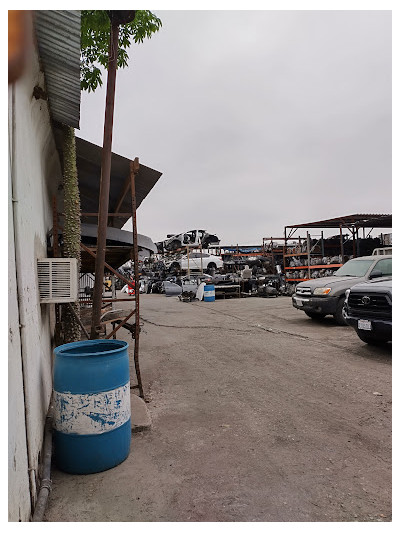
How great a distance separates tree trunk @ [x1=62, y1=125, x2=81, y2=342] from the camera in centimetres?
432

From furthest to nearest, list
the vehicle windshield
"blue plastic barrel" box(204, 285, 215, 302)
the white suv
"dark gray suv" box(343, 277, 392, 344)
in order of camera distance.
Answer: the white suv → "blue plastic barrel" box(204, 285, 215, 302) → the vehicle windshield → "dark gray suv" box(343, 277, 392, 344)

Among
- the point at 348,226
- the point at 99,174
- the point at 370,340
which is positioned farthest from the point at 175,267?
the point at 370,340

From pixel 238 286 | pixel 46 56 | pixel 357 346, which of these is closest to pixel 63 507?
pixel 46 56

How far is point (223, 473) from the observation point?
277 centimetres

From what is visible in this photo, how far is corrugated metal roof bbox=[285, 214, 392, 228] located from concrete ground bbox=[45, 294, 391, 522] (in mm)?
11189

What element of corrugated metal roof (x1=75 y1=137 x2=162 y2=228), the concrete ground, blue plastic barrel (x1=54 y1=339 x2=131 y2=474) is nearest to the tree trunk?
corrugated metal roof (x1=75 y1=137 x2=162 y2=228)

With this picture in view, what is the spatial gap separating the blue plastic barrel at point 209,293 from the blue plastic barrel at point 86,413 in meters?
14.9

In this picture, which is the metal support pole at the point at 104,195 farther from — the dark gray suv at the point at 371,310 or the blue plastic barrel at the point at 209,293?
the blue plastic barrel at the point at 209,293

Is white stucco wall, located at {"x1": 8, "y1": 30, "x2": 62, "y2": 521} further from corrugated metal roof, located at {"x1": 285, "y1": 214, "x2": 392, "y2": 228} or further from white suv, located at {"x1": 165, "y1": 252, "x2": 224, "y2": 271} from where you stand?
white suv, located at {"x1": 165, "y1": 252, "x2": 224, "y2": 271}

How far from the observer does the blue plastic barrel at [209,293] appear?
58.1 feet

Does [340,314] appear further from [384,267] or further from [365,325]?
[365,325]

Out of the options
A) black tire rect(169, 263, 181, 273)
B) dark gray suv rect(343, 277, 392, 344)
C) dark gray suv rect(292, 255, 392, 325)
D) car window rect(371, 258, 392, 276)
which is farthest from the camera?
black tire rect(169, 263, 181, 273)

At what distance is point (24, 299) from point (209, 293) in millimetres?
15510

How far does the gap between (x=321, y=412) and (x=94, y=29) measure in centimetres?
540
